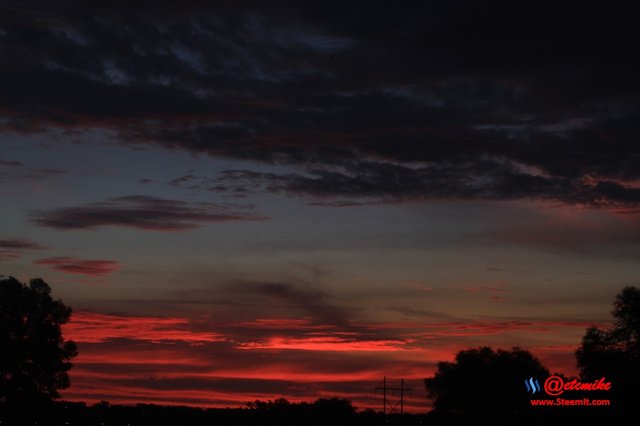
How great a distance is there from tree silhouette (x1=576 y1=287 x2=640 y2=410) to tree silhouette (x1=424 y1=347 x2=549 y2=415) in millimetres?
39583

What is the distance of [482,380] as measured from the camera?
16025cm

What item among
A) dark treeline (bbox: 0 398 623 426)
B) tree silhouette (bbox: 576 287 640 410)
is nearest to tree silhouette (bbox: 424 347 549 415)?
dark treeline (bbox: 0 398 623 426)

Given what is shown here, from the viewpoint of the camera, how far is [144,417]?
15038 centimetres

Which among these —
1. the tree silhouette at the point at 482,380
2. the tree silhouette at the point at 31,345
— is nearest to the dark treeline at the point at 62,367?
the tree silhouette at the point at 31,345

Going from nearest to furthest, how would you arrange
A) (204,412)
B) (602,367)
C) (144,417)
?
(602,367)
(144,417)
(204,412)

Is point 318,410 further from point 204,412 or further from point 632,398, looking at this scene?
point 632,398

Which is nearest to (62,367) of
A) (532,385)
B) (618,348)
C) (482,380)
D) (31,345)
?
(31,345)

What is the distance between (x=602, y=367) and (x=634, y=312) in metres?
7.66

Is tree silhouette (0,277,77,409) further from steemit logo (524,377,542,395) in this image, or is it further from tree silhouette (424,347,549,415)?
tree silhouette (424,347,549,415)

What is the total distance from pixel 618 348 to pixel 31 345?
228 feet

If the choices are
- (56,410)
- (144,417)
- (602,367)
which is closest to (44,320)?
(56,410)

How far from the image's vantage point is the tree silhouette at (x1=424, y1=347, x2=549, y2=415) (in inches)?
5994

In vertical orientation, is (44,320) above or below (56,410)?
above

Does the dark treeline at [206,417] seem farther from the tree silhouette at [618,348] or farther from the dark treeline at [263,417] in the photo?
the tree silhouette at [618,348]
